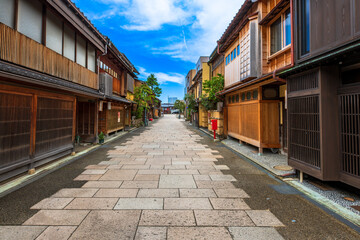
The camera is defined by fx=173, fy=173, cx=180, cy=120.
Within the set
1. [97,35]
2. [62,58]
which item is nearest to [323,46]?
[62,58]

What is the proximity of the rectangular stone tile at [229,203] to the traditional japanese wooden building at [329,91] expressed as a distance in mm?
2409

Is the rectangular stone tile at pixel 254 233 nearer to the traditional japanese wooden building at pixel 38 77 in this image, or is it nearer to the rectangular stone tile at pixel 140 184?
the rectangular stone tile at pixel 140 184

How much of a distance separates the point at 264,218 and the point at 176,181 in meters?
2.79

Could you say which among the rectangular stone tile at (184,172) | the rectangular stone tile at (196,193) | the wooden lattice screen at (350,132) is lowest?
the rectangular stone tile at (196,193)

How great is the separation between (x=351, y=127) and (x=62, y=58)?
1139 cm

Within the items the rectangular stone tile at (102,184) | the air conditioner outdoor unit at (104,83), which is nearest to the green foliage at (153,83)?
the air conditioner outdoor unit at (104,83)

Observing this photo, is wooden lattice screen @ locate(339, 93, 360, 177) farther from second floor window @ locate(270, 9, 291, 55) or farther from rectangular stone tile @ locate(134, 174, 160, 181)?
rectangular stone tile @ locate(134, 174, 160, 181)

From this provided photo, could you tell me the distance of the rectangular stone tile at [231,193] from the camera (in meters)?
4.71

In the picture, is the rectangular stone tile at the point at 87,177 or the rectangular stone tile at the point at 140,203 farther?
the rectangular stone tile at the point at 87,177

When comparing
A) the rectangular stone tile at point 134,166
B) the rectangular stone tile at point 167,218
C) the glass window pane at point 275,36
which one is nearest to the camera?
the rectangular stone tile at point 167,218

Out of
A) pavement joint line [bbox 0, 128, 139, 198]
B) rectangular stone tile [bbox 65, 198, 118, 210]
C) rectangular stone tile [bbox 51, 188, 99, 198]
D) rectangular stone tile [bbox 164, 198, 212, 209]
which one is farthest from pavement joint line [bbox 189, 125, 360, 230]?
pavement joint line [bbox 0, 128, 139, 198]

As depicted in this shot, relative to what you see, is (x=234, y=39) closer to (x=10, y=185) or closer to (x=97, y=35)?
(x=97, y=35)

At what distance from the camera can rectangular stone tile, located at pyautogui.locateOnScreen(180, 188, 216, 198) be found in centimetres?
469

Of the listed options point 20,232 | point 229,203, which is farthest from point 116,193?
point 229,203
